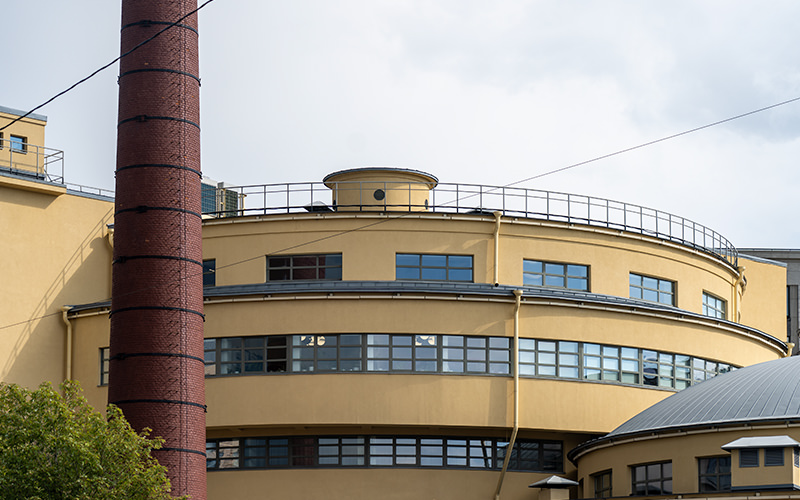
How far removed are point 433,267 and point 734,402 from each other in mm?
12630

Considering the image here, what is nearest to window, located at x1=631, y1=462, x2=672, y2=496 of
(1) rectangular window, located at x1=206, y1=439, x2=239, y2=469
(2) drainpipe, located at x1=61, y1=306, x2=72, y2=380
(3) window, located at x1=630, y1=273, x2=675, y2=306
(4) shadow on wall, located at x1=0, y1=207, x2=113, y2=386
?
(3) window, located at x1=630, y1=273, x2=675, y2=306

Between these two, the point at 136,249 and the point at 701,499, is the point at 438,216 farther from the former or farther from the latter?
the point at 701,499

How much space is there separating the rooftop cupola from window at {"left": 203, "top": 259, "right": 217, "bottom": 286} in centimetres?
549

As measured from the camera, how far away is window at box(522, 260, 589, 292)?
4356 centimetres

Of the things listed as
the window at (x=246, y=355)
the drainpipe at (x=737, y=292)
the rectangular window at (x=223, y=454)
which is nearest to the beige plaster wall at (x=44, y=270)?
the rectangular window at (x=223, y=454)

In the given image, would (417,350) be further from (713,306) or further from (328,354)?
(713,306)

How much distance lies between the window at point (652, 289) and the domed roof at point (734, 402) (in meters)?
7.47

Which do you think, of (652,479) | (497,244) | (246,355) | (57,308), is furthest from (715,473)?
(57,308)

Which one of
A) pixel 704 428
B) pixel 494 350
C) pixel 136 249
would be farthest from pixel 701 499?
pixel 136 249

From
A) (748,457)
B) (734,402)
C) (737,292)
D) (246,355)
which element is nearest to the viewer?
(748,457)

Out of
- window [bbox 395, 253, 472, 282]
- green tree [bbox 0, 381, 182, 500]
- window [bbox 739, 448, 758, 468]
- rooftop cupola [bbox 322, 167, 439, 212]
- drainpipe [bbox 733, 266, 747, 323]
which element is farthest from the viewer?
drainpipe [bbox 733, 266, 747, 323]

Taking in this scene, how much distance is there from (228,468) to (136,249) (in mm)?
9597

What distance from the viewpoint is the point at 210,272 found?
44.4m

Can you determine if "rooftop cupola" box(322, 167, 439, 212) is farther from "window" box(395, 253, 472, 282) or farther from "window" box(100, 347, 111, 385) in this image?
"window" box(100, 347, 111, 385)
